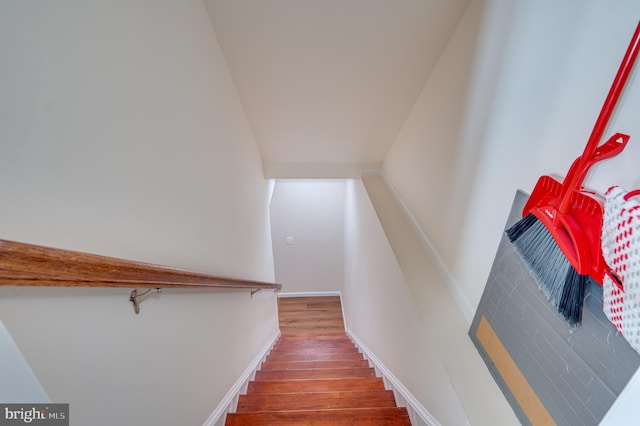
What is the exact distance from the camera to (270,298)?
2875mm

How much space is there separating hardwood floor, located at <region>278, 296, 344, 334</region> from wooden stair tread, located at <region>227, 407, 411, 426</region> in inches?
108

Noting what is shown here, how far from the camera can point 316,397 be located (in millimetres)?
1592

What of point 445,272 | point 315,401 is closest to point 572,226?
point 445,272

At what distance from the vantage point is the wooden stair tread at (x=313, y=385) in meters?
1.74

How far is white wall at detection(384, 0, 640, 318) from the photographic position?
0.53 metres

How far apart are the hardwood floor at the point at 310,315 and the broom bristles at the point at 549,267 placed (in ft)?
12.9

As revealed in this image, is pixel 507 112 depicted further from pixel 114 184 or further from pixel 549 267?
pixel 114 184

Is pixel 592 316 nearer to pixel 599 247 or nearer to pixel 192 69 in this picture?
pixel 599 247

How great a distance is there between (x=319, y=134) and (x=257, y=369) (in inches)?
78.6

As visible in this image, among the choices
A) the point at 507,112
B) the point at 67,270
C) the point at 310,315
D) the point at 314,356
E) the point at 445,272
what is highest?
the point at 507,112

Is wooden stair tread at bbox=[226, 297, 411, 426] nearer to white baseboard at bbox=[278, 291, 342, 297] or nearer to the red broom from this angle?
the red broom

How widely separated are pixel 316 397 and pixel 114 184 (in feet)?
5.48

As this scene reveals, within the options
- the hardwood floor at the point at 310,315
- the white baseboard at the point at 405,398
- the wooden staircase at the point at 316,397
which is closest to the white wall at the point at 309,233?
the hardwood floor at the point at 310,315

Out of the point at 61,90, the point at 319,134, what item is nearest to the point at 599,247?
the point at 61,90
